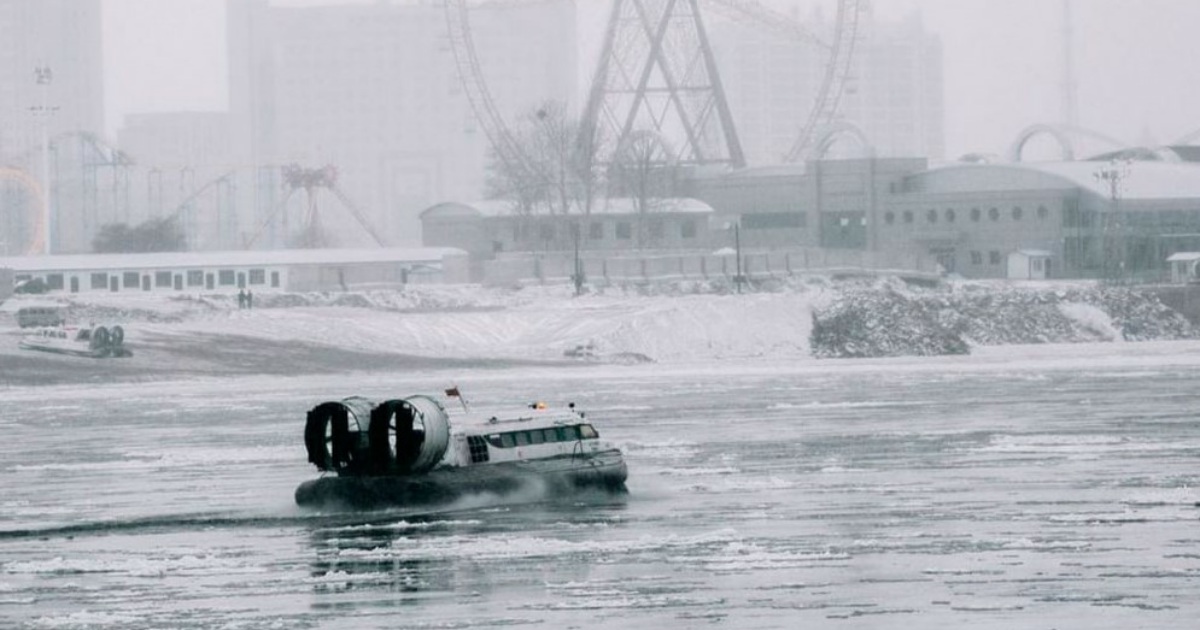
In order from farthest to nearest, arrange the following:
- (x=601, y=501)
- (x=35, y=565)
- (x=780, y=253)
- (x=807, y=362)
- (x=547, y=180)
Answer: (x=547, y=180) → (x=780, y=253) → (x=807, y=362) → (x=601, y=501) → (x=35, y=565)

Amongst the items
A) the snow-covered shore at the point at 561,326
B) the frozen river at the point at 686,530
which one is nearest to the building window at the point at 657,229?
the snow-covered shore at the point at 561,326

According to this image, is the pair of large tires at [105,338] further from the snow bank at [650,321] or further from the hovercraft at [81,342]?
the snow bank at [650,321]

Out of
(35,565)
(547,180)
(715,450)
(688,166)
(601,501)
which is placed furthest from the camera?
(688,166)

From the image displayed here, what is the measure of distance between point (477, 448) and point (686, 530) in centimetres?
705

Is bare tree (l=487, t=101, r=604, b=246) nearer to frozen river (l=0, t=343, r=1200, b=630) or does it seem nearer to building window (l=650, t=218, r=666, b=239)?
building window (l=650, t=218, r=666, b=239)

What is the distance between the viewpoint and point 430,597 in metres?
34.1

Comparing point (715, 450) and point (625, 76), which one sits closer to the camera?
point (715, 450)

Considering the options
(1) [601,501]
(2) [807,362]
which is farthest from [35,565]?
(2) [807,362]

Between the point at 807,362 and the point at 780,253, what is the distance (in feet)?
128

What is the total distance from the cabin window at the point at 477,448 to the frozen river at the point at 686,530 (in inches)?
34.8

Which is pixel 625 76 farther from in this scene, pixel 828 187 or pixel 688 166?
pixel 828 187

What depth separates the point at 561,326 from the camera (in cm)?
11588

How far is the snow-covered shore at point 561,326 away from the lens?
106 meters

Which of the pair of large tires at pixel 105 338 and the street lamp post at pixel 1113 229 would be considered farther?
the street lamp post at pixel 1113 229
